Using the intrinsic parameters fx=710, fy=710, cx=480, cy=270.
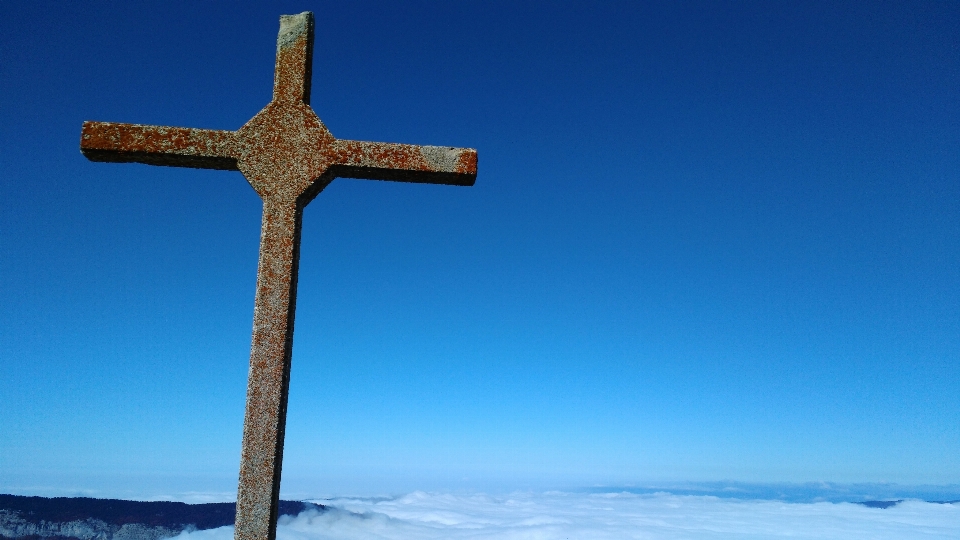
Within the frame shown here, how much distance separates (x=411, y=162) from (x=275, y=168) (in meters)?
1.00

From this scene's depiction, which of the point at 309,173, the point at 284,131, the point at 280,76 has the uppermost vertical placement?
the point at 280,76

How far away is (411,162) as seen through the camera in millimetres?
5398

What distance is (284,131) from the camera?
514 cm

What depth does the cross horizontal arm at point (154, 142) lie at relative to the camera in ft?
17.0

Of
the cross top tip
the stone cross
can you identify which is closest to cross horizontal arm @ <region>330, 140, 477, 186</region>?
the stone cross

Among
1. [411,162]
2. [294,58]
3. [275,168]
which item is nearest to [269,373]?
[275,168]

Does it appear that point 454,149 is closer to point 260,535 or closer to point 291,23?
point 291,23

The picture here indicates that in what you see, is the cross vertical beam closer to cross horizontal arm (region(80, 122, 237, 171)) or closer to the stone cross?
the stone cross

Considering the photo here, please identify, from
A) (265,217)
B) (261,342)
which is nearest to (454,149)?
(265,217)

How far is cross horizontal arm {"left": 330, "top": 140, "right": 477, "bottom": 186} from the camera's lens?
5.31m

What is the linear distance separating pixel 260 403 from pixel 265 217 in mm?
1296

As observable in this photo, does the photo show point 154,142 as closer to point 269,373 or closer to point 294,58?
point 294,58

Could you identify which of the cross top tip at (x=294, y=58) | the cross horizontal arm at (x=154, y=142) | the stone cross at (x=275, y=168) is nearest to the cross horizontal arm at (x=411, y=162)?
the stone cross at (x=275, y=168)

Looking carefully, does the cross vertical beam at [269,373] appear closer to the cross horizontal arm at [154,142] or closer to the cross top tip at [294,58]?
the cross horizontal arm at [154,142]
